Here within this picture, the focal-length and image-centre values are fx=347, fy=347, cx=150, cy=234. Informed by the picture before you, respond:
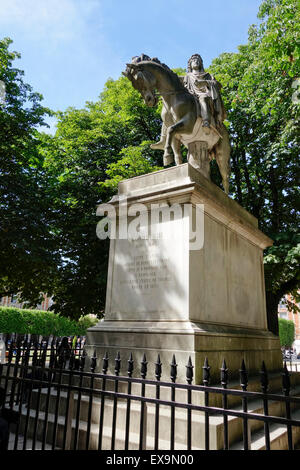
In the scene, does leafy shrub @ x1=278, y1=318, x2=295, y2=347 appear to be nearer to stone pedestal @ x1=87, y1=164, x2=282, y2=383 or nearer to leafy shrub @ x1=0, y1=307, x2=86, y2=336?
leafy shrub @ x1=0, y1=307, x2=86, y2=336

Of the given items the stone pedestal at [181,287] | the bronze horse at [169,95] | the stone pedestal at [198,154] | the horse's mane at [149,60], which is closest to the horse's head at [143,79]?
the bronze horse at [169,95]

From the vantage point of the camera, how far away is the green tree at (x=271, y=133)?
39.1 feet

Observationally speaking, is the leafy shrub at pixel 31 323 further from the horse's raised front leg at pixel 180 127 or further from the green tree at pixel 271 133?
the horse's raised front leg at pixel 180 127

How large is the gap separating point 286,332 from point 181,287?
57330 mm

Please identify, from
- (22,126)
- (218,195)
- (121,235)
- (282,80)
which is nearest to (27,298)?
(22,126)

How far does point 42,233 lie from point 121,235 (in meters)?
8.91

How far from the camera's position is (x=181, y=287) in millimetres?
5504

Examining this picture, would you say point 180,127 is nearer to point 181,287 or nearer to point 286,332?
point 181,287

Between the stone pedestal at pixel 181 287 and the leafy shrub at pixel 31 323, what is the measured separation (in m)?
37.7

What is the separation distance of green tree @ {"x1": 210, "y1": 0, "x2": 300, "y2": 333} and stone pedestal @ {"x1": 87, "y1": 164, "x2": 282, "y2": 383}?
643 cm

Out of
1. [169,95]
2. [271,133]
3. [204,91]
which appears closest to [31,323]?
[271,133]

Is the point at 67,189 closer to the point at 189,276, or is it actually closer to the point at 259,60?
the point at 259,60

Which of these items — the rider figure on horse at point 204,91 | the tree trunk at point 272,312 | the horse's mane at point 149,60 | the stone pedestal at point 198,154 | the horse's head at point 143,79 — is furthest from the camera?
the tree trunk at point 272,312
